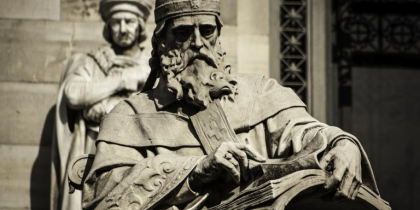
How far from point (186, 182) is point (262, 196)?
1.87ft

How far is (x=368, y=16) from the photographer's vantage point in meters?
17.2

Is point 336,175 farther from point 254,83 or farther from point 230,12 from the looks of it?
point 230,12

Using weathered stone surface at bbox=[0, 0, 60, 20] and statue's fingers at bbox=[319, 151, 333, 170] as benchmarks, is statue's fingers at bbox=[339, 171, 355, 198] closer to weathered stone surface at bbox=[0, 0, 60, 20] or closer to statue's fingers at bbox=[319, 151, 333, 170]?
statue's fingers at bbox=[319, 151, 333, 170]

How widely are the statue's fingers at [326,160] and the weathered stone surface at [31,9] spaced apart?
666cm

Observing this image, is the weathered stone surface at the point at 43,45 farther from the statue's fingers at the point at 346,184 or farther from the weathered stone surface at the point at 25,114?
→ the statue's fingers at the point at 346,184

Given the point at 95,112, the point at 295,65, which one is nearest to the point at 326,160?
the point at 95,112

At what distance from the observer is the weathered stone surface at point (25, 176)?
16.3 metres

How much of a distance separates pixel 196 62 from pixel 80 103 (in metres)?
4.71

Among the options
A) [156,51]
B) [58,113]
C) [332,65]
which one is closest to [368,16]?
[332,65]

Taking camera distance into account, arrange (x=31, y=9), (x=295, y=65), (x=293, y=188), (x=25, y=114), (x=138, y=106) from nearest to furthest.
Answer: (x=293, y=188) < (x=138, y=106) < (x=25, y=114) < (x=31, y=9) < (x=295, y=65)

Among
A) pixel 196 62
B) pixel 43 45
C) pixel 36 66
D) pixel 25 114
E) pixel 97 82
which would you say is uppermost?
pixel 196 62

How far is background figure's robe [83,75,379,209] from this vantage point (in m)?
10.7

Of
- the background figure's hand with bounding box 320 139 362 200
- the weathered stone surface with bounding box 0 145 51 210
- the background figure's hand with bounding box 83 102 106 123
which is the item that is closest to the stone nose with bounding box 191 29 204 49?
the background figure's hand with bounding box 320 139 362 200

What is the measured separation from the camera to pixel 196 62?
11.2 m
